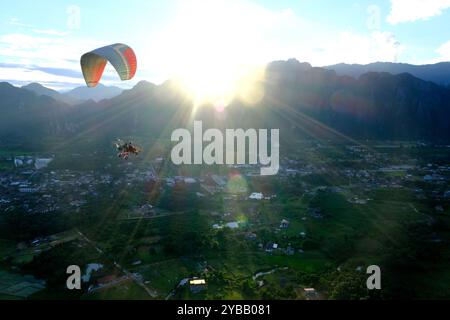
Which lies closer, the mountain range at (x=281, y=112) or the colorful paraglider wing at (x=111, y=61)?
the colorful paraglider wing at (x=111, y=61)

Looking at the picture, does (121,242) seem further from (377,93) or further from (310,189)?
(377,93)

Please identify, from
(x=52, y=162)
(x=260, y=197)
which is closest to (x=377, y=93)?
(x=260, y=197)

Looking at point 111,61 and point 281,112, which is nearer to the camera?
point 111,61

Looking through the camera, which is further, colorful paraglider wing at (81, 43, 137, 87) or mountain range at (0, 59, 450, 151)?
mountain range at (0, 59, 450, 151)
